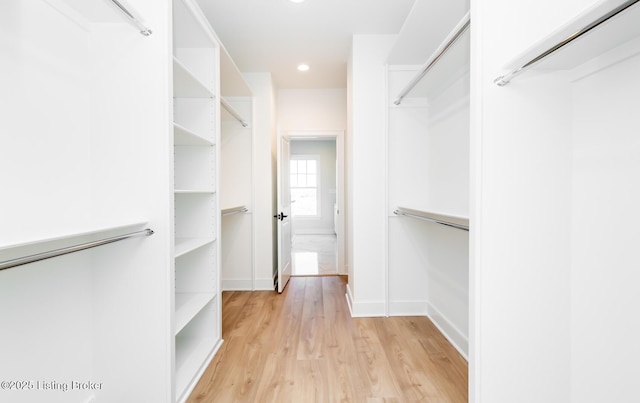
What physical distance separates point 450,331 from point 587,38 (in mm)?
2028

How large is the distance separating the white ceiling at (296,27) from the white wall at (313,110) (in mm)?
585

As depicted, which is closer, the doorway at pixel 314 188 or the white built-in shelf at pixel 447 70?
the white built-in shelf at pixel 447 70

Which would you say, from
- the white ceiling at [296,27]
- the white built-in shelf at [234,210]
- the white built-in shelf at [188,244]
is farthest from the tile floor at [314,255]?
the white ceiling at [296,27]

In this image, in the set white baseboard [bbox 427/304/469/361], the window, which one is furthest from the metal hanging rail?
the window

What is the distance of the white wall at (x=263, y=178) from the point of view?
351 cm

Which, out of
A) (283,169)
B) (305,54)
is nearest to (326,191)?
(283,169)

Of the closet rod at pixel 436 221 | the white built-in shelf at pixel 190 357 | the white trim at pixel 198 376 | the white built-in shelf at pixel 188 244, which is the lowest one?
the white trim at pixel 198 376

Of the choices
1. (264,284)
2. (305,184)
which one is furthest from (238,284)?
(305,184)

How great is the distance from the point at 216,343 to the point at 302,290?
149 centimetres

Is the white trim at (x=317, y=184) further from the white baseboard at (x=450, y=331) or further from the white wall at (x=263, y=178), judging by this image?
the white baseboard at (x=450, y=331)

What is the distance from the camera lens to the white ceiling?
7.69 ft

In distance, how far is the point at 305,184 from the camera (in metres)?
8.23

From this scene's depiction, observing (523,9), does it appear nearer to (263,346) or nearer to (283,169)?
(263,346)

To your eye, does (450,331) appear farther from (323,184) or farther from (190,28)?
(323,184)
